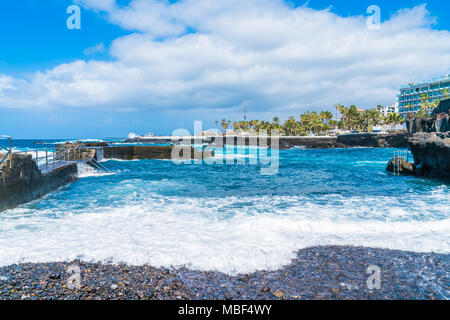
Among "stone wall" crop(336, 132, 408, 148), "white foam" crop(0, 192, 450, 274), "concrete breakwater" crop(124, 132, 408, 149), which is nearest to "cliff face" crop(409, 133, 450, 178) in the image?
"white foam" crop(0, 192, 450, 274)

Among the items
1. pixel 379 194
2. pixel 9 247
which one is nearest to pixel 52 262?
pixel 9 247

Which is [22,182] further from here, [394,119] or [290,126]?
[290,126]

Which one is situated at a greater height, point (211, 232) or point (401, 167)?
point (401, 167)

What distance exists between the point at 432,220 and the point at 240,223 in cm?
622

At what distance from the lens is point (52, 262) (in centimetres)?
533

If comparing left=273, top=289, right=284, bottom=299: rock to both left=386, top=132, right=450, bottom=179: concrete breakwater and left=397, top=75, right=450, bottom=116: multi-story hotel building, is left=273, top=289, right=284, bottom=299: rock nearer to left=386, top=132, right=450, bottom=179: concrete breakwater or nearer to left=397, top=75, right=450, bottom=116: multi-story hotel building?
left=386, top=132, right=450, bottom=179: concrete breakwater

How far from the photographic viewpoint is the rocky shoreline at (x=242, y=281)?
414cm

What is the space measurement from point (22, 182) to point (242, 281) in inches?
409

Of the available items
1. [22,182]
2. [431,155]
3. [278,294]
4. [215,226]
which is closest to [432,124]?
[431,155]

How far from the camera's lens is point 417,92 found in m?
117

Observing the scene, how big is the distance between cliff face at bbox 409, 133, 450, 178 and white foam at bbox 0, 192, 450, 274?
11.2 m

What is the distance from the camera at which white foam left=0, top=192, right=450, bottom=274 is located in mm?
5637

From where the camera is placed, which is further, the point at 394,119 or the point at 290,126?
the point at 290,126
